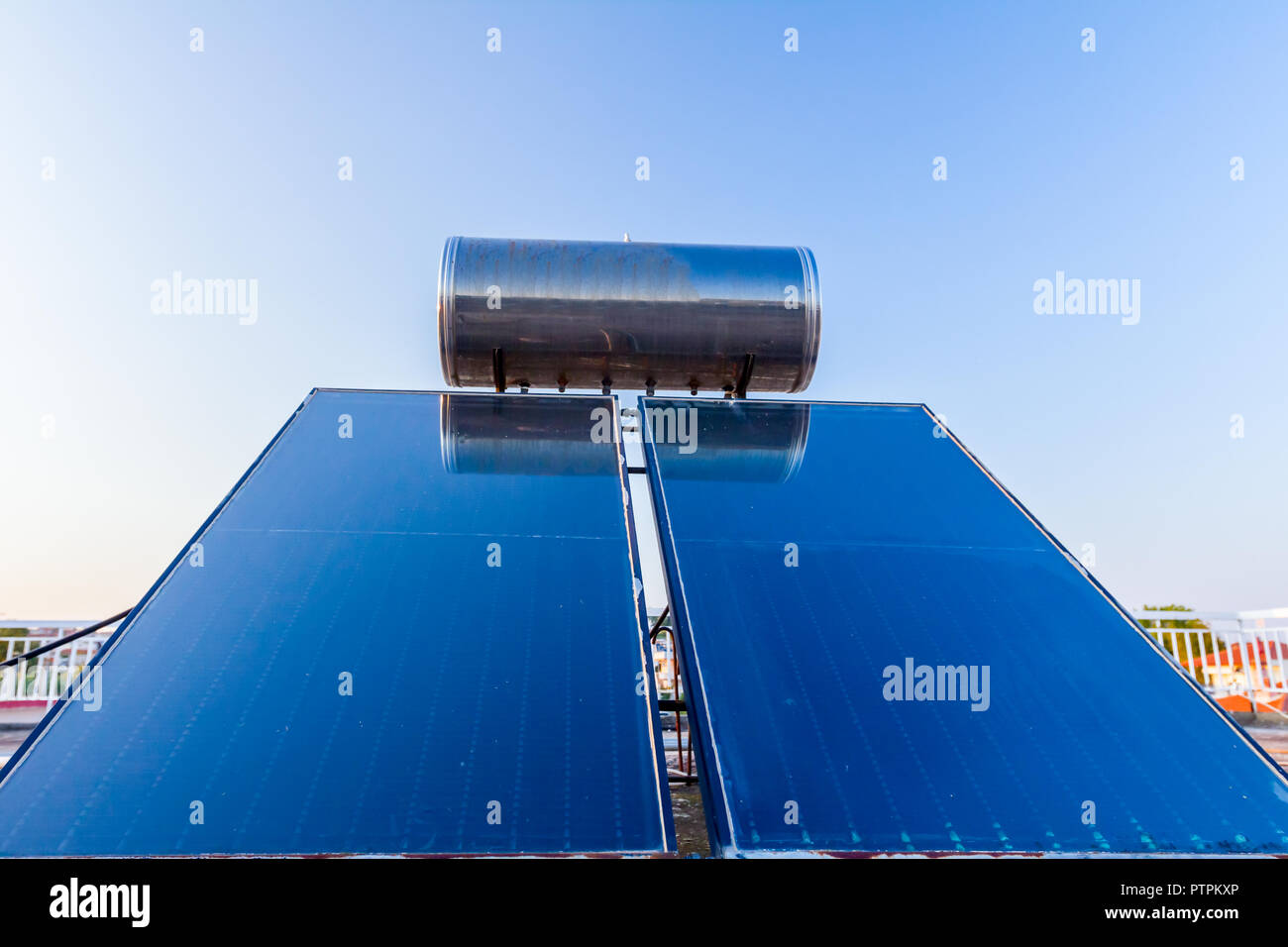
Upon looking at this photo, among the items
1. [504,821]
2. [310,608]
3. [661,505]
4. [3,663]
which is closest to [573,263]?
[661,505]

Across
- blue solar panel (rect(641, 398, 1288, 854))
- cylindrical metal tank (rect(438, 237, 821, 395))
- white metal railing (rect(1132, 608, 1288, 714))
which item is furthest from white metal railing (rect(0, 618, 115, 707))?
white metal railing (rect(1132, 608, 1288, 714))

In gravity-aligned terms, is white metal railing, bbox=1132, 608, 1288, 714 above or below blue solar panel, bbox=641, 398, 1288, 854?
below

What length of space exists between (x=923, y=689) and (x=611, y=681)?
0.93m

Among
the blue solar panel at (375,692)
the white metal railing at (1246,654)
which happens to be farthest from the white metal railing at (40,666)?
the white metal railing at (1246,654)

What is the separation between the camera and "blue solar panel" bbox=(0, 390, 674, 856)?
1820mm

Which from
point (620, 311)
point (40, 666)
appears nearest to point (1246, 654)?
point (620, 311)

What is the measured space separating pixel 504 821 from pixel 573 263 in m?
3.92

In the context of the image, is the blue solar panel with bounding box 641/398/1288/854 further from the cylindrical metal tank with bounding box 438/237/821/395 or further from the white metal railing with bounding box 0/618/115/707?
the white metal railing with bounding box 0/618/115/707

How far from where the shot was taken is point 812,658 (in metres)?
2.44

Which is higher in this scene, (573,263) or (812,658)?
(573,263)

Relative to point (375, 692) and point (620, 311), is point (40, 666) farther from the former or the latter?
point (375, 692)
